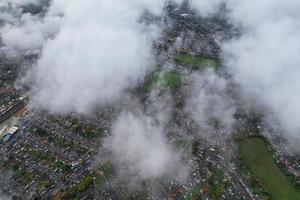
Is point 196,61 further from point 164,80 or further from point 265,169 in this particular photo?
point 265,169

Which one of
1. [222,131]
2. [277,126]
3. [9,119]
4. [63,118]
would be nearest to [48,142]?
[63,118]

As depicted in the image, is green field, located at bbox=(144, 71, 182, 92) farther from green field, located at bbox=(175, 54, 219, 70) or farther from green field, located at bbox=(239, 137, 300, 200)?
green field, located at bbox=(239, 137, 300, 200)

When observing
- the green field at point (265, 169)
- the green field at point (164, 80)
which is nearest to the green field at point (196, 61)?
the green field at point (164, 80)

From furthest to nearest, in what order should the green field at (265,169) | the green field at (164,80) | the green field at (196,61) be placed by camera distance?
1. the green field at (196,61)
2. the green field at (164,80)
3. the green field at (265,169)

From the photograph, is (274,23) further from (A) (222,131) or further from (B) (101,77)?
(B) (101,77)

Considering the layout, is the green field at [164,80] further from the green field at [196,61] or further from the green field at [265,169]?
the green field at [265,169]
